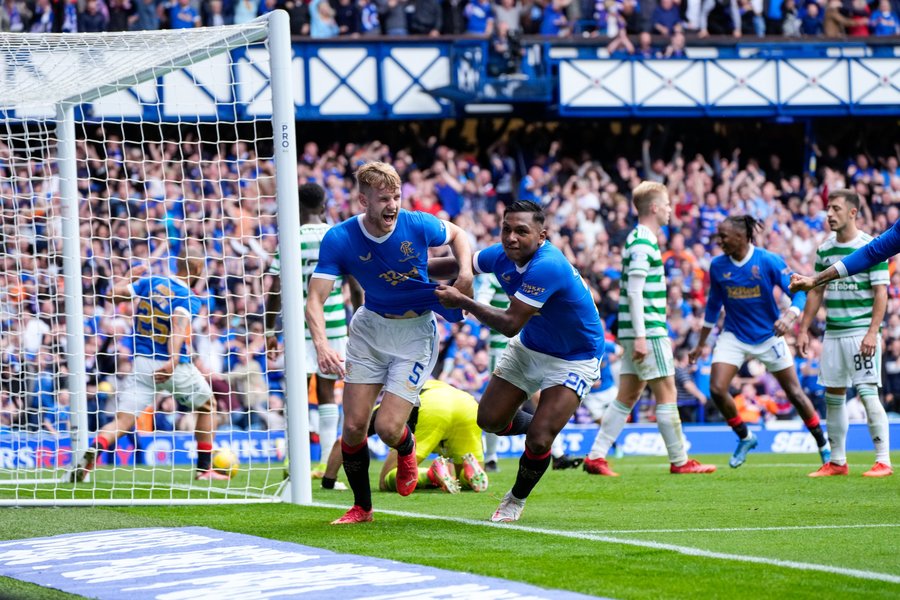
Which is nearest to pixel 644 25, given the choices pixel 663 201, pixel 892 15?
pixel 892 15

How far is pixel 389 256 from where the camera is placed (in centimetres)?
788

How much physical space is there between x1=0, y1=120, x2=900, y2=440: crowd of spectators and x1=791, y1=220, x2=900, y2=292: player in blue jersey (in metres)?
7.95

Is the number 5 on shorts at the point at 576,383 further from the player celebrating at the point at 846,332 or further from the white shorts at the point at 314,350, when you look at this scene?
the player celebrating at the point at 846,332

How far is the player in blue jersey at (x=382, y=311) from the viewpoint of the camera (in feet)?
25.8

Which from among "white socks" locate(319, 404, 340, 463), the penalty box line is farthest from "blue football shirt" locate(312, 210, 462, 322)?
"white socks" locate(319, 404, 340, 463)

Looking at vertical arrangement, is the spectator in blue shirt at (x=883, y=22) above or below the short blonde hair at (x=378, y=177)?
above

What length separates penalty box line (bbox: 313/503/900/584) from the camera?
5.63 meters

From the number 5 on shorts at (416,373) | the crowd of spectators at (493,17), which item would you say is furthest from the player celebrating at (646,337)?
the crowd of spectators at (493,17)

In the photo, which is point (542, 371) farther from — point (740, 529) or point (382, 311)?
point (740, 529)

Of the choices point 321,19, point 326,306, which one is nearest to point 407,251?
point 326,306

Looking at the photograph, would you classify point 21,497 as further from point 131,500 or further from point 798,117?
point 798,117

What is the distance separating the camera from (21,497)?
35.1 feet

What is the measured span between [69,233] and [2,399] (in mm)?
3487

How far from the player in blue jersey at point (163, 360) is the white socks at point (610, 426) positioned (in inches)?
139
